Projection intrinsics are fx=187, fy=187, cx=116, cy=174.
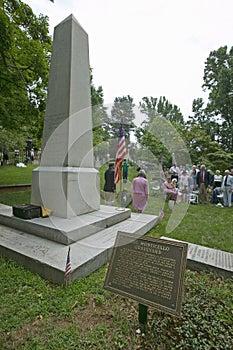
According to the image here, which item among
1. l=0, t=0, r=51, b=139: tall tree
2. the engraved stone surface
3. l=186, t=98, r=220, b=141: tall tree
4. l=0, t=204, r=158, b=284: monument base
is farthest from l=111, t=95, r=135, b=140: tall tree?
l=186, t=98, r=220, b=141: tall tree

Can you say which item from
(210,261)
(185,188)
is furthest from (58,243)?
(185,188)

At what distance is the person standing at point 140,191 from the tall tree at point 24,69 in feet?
17.0

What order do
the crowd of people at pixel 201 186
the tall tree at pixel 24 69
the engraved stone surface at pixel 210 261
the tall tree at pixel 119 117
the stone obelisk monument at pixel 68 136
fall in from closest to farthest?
the engraved stone surface at pixel 210 261 < the stone obelisk monument at pixel 68 136 < the tall tree at pixel 24 69 < the tall tree at pixel 119 117 < the crowd of people at pixel 201 186

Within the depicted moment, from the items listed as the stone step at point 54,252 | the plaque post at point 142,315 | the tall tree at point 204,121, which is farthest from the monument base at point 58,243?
the tall tree at point 204,121

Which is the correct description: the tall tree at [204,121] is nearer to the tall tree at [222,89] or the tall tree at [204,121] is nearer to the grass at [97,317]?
the tall tree at [222,89]

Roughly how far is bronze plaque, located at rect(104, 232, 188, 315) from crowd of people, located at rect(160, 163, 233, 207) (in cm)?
664

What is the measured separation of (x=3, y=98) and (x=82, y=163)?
185 inches

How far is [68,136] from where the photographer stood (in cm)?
429

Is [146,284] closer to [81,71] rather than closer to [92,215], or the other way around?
[92,215]

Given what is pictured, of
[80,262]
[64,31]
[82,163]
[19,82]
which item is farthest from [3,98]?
[80,262]

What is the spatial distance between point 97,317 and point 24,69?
27.4ft

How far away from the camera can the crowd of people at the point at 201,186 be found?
8.46 m

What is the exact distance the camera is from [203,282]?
2662 mm

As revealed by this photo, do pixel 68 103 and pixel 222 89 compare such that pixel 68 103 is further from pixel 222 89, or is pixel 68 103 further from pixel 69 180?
pixel 222 89
